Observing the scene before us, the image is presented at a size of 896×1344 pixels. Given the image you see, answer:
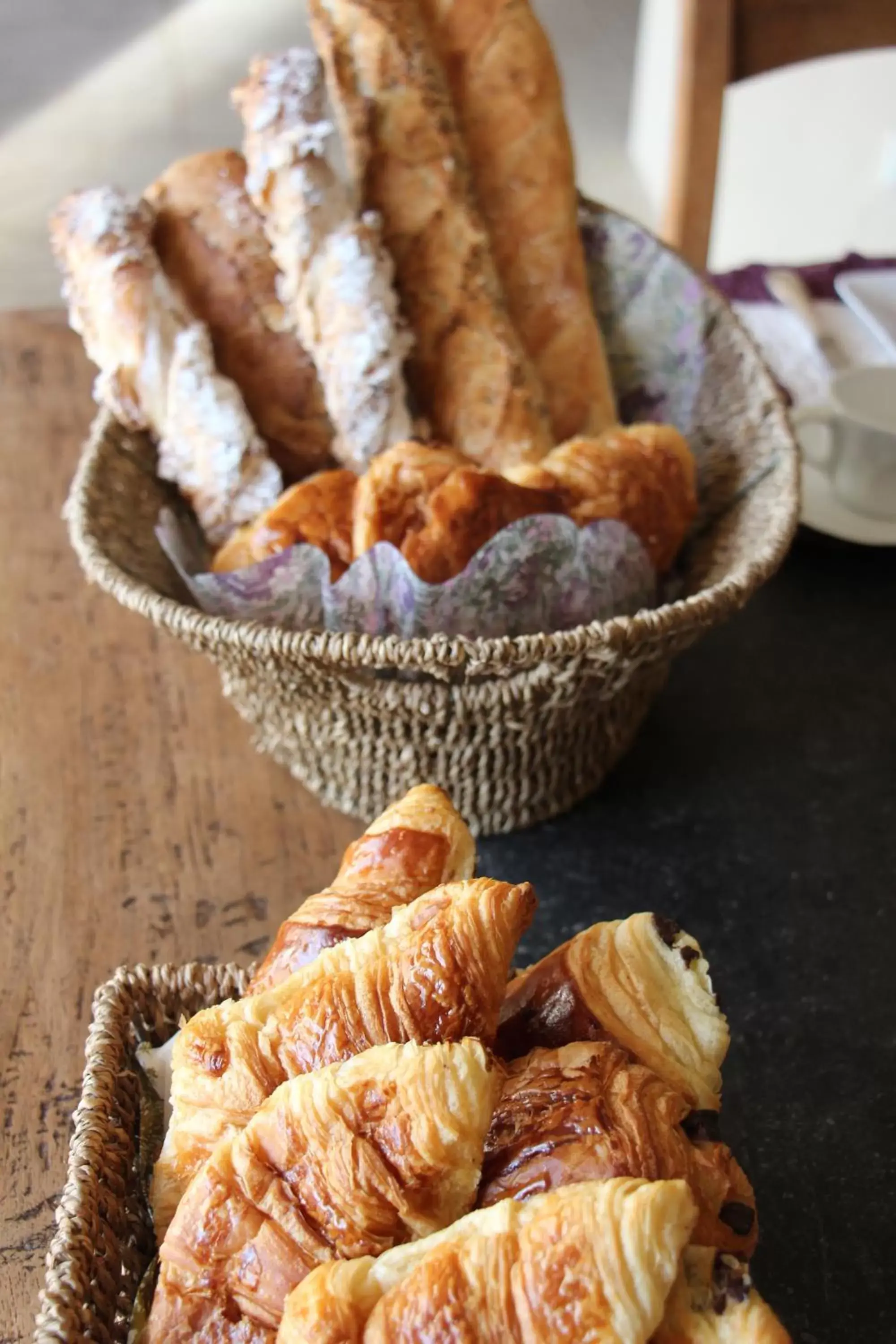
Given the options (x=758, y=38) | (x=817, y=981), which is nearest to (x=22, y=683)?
(x=817, y=981)

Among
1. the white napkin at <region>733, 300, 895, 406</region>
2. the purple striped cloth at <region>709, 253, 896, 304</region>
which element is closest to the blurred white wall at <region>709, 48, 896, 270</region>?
the purple striped cloth at <region>709, 253, 896, 304</region>

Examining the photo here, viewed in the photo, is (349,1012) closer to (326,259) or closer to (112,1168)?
(112,1168)

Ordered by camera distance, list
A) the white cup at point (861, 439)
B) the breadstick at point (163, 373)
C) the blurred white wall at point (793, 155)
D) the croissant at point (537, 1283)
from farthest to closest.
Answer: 1. the blurred white wall at point (793, 155)
2. the white cup at point (861, 439)
3. the breadstick at point (163, 373)
4. the croissant at point (537, 1283)

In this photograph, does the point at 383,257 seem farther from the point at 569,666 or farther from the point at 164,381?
the point at 569,666

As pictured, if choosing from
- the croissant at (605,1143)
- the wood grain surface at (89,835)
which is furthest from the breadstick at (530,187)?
the croissant at (605,1143)

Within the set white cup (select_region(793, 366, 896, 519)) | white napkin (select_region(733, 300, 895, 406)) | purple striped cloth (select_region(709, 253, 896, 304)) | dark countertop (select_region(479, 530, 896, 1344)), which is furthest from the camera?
purple striped cloth (select_region(709, 253, 896, 304))

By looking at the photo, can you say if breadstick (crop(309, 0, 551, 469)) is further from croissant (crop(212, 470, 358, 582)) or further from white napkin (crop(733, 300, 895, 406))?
white napkin (crop(733, 300, 895, 406))

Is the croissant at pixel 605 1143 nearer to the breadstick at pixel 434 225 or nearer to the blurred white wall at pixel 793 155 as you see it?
the breadstick at pixel 434 225
